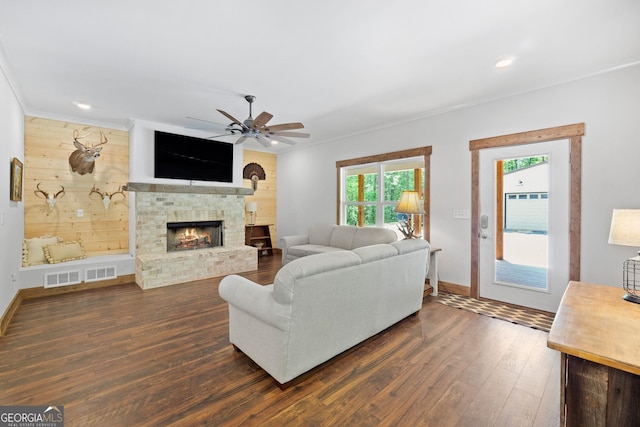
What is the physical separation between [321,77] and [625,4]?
2.46 metres

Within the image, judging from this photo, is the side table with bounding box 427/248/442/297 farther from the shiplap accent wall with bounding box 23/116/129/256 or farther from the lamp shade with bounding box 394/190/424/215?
the shiplap accent wall with bounding box 23/116/129/256

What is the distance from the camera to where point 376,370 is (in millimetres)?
2191

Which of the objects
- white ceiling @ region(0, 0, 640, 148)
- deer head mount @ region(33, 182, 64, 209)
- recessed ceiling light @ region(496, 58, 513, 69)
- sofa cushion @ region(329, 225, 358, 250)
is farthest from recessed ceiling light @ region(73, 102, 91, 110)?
recessed ceiling light @ region(496, 58, 513, 69)

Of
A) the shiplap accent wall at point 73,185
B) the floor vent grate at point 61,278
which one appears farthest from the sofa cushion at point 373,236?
the floor vent grate at point 61,278

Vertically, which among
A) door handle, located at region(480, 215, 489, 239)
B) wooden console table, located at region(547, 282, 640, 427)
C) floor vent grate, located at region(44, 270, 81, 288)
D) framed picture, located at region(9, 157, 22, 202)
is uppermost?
framed picture, located at region(9, 157, 22, 202)

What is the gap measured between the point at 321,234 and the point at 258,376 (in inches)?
144

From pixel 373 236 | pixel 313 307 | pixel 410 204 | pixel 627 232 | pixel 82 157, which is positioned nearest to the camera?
pixel 627 232

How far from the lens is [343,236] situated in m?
5.22

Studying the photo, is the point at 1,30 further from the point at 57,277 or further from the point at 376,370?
the point at 376,370

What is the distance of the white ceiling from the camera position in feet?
6.81

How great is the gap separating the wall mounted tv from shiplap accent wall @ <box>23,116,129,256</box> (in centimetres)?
71

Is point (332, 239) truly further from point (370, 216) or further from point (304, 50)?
point (304, 50)

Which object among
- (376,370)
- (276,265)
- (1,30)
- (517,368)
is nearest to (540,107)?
(517,368)

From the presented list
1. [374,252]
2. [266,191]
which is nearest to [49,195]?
[266,191]
